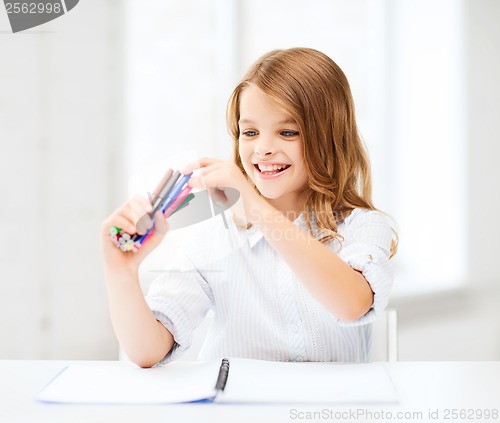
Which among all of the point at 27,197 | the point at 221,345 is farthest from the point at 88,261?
the point at 221,345

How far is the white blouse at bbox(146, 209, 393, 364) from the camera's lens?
1.05 metres

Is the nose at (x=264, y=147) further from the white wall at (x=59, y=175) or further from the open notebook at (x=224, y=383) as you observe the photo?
the white wall at (x=59, y=175)

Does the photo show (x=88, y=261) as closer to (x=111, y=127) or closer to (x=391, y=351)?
(x=111, y=127)

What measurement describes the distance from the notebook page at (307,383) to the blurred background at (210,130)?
31cm

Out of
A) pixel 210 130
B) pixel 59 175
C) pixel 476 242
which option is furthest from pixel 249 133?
pixel 476 242

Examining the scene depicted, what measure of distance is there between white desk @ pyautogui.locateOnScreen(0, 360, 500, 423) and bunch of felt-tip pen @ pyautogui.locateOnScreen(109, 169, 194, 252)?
0.22 meters

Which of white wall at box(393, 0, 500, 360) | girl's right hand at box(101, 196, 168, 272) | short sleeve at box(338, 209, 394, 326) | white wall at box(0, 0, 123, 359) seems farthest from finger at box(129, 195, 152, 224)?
white wall at box(393, 0, 500, 360)

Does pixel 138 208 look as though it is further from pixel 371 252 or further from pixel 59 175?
pixel 59 175

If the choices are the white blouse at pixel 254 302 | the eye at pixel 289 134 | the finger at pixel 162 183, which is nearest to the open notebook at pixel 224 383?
the white blouse at pixel 254 302

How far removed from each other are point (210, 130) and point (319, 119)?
3.20 ft

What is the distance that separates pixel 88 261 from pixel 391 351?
3.16 ft

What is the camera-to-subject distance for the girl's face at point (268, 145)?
3.44 feet

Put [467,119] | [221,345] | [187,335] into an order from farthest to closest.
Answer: [467,119], [221,345], [187,335]

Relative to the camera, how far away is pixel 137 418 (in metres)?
0.69
